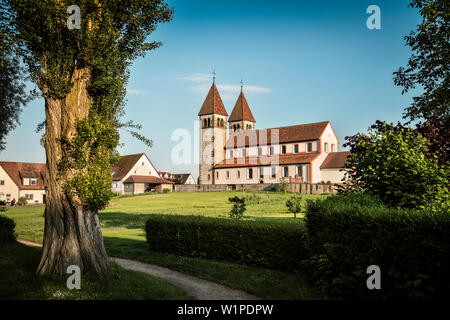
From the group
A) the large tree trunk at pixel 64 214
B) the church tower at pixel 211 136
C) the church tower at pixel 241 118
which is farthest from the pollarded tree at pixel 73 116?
the church tower at pixel 241 118

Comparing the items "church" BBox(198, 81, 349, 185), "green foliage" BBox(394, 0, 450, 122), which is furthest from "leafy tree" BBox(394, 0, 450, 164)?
"church" BBox(198, 81, 349, 185)

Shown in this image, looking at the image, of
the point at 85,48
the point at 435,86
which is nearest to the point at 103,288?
the point at 85,48

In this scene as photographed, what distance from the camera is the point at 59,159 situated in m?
9.95

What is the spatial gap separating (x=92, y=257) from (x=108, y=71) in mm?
5665

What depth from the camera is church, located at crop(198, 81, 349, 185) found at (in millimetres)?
58562

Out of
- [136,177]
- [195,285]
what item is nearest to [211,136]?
[136,177]

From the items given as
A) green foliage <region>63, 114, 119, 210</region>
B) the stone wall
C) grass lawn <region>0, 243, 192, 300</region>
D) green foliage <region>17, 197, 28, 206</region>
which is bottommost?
green foliage <region>17, 197, 28, 206</region>

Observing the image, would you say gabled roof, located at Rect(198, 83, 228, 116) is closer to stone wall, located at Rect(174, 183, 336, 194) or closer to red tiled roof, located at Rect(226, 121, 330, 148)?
red tiled roof, located at Rect(226, 121, 330, 148)

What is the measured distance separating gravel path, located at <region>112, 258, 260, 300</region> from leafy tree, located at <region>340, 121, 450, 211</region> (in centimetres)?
578

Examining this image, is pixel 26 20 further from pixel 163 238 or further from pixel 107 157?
pixel 163 238

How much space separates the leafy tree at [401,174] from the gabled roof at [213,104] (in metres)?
61.4

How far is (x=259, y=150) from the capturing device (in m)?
67.9

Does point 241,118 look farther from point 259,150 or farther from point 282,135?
point 282,135
